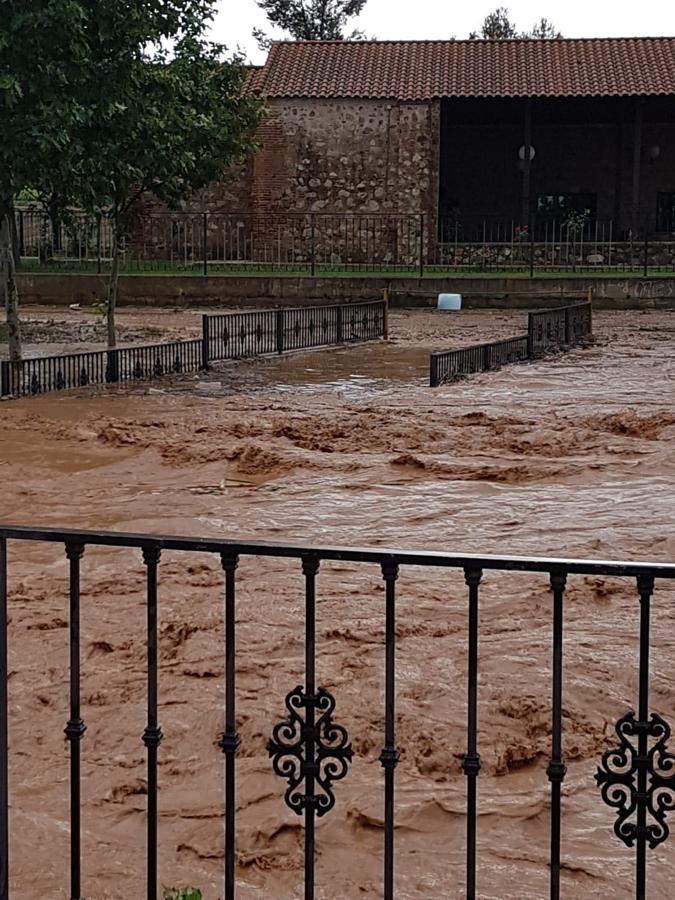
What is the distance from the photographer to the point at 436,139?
109ft

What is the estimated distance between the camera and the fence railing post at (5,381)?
13688 mm

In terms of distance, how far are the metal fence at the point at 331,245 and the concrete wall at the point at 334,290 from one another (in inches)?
101

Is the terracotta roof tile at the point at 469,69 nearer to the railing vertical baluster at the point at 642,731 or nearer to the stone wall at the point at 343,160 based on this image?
the stone wall at the point at 343,160

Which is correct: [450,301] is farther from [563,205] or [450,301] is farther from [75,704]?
[75,704]

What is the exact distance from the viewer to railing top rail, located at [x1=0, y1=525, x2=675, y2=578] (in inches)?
101

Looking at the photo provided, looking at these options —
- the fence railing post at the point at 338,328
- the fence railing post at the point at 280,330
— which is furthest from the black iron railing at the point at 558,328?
the fence railing post at the point at 280,330

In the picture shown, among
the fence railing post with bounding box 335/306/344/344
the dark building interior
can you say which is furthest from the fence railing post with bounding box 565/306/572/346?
the dark building interior

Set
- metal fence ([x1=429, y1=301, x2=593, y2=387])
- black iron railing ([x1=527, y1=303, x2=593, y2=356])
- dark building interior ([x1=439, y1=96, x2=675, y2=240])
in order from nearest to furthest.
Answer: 1. metal fence ([x1=429, y1=301, x2=593, y2=387])
2. black iron railing ([x1=527, y1=303, x2=593, y2=356])
3. dark building interior ([x1=439, y1=96, x2=675, y2=240])

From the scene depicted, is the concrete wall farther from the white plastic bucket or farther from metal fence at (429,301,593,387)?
metal fence at (429,301,593,387)

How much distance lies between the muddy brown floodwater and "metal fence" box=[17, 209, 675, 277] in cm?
1877

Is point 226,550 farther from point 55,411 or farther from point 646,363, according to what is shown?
point 646,363

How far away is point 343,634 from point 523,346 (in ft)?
41.0

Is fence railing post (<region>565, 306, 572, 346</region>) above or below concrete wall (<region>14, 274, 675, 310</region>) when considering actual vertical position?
below

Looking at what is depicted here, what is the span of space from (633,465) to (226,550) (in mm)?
7819
